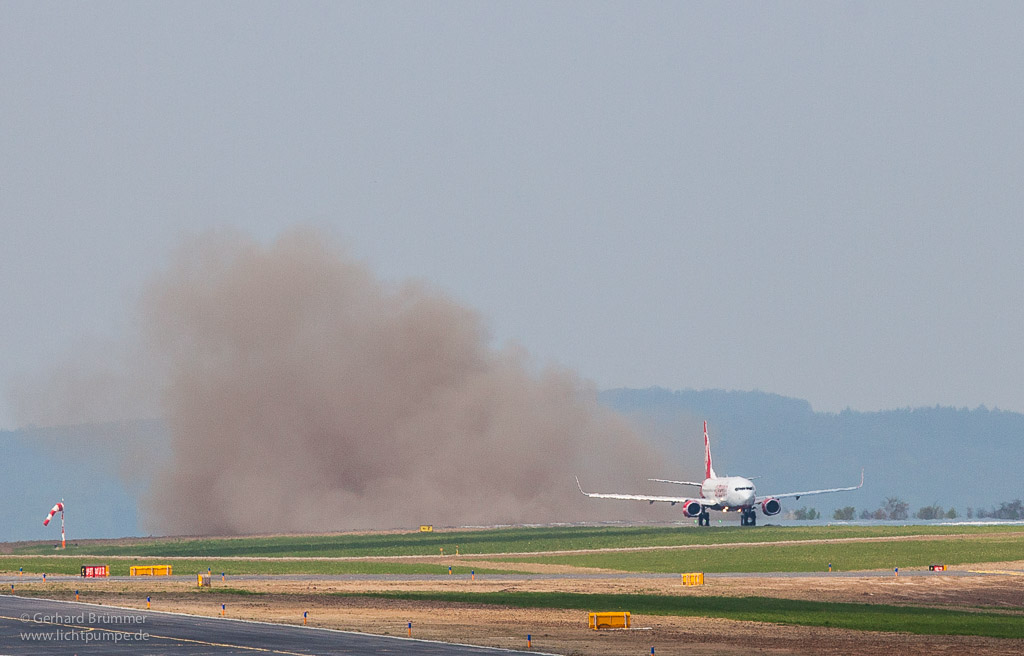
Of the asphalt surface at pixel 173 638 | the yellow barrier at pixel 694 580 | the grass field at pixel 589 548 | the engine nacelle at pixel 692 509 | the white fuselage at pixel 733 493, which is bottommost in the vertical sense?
the asphalt surface at pixel 173 638

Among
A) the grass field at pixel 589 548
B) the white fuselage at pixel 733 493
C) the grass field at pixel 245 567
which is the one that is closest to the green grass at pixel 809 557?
the grass field at pixel 589 548

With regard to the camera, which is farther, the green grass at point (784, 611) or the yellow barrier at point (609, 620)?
the green grass at point (784, 611)

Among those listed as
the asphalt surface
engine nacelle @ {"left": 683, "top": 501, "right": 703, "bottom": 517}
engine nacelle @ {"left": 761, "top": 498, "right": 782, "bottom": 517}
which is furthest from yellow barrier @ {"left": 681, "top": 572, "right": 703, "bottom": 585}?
engine nacelle @ {"left": 761, "top": 498, "right": 782, "bottom": 517}

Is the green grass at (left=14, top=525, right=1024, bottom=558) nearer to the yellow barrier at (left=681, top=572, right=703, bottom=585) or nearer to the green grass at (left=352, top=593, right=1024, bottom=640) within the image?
the yellow barrier at (left=681, top=572, right=703, bottom=585)

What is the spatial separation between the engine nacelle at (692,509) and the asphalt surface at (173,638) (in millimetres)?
80210

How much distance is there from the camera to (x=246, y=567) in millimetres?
82438

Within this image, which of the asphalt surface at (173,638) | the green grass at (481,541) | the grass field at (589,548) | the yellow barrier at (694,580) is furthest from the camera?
the green grass at (481,541)

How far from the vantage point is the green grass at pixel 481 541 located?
9988 centimetres

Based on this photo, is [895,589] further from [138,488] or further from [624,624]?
[138,488]

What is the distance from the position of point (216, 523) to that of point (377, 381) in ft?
84.7

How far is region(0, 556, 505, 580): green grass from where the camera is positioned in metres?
77.1

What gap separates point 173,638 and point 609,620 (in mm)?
13431

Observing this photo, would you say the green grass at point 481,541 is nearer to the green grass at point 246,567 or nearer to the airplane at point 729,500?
the airplane at point 729,500

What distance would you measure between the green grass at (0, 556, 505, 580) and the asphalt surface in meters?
25.8
